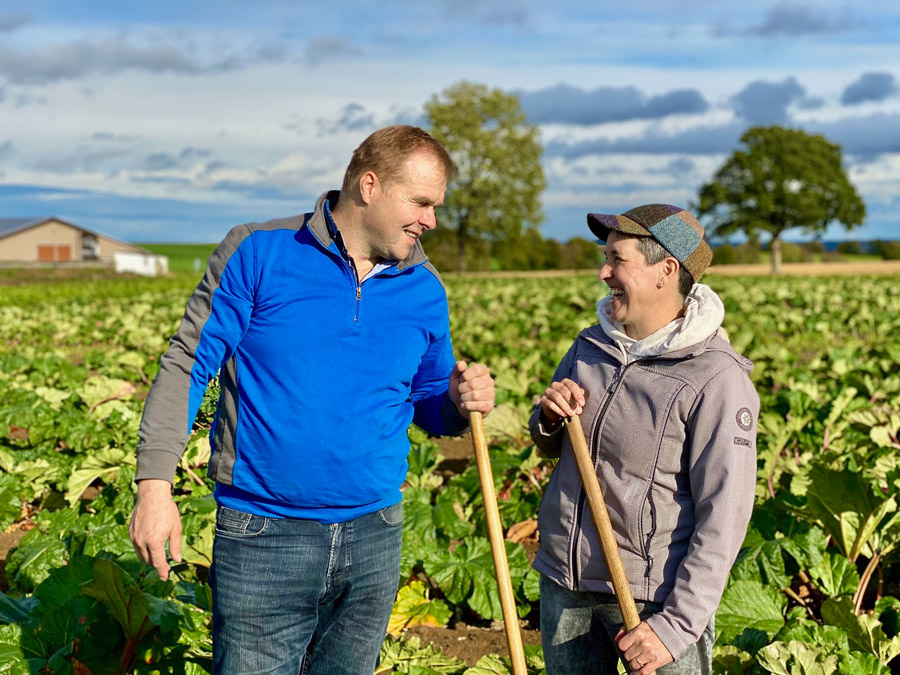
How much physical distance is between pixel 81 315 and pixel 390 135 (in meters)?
19.2

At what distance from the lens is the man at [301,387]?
255 cm

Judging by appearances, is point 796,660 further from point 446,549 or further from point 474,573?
point 446,549

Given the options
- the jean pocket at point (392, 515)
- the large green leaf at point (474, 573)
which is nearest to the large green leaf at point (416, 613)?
the large green leaf at point (474, 573)

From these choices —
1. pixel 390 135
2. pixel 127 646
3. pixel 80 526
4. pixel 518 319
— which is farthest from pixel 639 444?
pixel 518 319

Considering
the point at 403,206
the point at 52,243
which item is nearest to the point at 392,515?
the point at 403,206

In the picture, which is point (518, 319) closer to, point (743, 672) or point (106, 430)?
point (106, 430)

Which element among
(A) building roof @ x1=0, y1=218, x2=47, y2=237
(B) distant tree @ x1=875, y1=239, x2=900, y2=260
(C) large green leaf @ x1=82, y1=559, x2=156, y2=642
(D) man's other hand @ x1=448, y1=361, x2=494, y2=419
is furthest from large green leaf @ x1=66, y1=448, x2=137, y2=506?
(B) distant tree @ x1=875, y1=239, x2=900, y2=260

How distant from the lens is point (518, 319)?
1546 centimetres

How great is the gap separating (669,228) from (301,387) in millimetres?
1046

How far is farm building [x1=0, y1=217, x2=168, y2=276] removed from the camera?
264 feet

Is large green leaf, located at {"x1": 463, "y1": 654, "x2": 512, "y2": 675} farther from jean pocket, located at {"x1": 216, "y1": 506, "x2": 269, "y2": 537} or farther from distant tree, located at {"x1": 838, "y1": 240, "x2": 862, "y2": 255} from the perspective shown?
distant tree, located at {"x1": 838, "y1": 240, "x2": 862, "y2": 255}

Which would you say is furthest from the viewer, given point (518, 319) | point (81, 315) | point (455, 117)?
point (455, 117)

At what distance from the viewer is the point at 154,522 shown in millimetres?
2395

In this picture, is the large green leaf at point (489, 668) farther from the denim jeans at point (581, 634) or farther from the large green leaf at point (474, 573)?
the denim jeans at point (581, 634)
